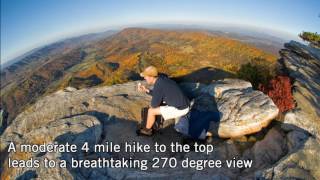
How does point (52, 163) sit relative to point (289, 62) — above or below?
below

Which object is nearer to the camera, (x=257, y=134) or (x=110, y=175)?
(x=110, y=175)

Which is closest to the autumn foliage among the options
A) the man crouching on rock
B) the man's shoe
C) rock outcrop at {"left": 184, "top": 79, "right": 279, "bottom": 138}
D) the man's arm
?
rock outcrop at {"left": 184, "top": 79, "right": 279, "bottom": 138}

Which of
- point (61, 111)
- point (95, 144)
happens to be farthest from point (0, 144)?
point (95, 144)

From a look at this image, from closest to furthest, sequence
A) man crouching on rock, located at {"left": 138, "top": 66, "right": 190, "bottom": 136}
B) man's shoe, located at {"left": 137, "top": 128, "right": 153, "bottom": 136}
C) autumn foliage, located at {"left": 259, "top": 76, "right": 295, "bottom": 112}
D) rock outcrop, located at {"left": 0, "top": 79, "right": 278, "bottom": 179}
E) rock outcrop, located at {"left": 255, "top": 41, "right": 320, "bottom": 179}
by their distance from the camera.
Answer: rock outcrop, located at {"left": 255, "top": 41, "right": 320, "bottom": 179}
rock outcrop, located at {"left": 0, "top": 79, "right": 278, "bottom": 179}
man crouching on rock, located at {"left": 138, "top": 66, "right": 190, "bottom": 136}
man's shoe, located at {"left": 137, "top": 128, "right": 153, "bottom": 136}
autumn foliage, located at {"left": 259, "top": 76, "right": 295, "bottom": 112}

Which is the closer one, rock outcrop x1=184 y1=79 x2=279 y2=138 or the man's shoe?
rock outcrop x1=184 y1=79 x2=279 y2=138

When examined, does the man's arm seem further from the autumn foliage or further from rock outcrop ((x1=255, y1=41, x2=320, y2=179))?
the autumn foliage

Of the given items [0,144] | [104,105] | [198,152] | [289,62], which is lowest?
[0,144]

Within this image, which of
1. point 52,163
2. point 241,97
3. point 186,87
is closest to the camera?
point 52,163

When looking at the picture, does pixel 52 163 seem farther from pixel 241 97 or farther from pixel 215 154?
pixel 241 97
